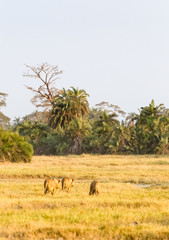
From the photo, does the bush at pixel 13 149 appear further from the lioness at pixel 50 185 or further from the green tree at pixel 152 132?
the lioness at pixel 50 185

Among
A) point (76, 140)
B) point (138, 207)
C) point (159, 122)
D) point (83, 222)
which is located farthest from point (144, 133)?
point (83, 222)

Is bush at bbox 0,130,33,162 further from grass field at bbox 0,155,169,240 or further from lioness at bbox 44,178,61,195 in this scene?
lioness at bbox 44,178,61,195

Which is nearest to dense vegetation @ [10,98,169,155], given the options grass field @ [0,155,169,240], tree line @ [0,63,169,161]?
tree line @ [0,63,169,161]

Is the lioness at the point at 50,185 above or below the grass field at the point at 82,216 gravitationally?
above

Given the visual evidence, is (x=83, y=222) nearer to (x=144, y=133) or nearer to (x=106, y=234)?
(x=106, y=234)

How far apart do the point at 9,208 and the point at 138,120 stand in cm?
3325

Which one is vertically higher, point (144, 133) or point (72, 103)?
point (72, 103)

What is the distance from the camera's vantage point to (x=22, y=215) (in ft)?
31.5

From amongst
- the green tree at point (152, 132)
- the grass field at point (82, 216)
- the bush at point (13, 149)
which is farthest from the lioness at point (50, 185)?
the green tree at point (152, 132)

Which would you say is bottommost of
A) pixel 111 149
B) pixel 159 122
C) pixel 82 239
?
pixel 82 239

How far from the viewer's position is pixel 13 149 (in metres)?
31.0

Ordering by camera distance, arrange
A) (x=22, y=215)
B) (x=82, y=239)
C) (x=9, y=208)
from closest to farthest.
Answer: (x=82, y=239)
(x=22, y=215)
(x=9, y=208)

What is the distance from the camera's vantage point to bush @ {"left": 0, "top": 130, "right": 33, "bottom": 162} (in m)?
30.5

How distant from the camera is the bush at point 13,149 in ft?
100
